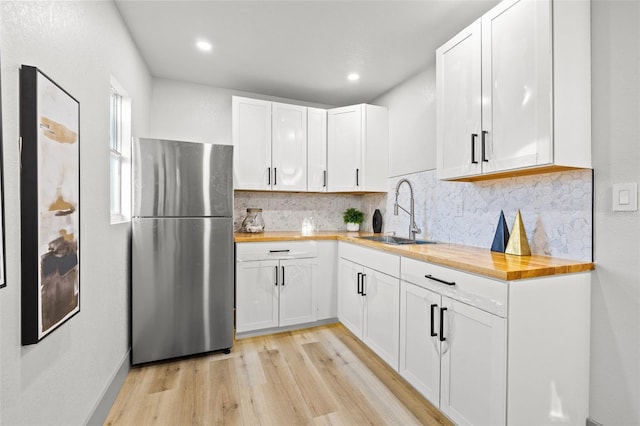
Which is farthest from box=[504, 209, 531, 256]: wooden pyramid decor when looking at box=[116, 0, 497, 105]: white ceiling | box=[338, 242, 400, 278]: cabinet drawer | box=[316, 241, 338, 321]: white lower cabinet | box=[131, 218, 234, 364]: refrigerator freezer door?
box=[131, 218, 234, 364]: refrigerator freezer door

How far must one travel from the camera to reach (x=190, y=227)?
2412 mm

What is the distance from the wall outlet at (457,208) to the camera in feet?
7.79

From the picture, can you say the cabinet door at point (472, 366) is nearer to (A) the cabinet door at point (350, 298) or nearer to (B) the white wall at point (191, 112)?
(A) the cabinet door at point (350, 298)

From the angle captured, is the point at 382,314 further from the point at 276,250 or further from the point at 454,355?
the point at 276,250

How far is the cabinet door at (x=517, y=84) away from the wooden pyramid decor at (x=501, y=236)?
0.39m

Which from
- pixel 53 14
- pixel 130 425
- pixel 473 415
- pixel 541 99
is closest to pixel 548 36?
pixel 541 99

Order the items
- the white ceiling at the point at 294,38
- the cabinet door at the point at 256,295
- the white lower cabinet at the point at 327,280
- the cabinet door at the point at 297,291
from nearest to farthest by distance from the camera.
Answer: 1. the white ceiling at the point at 294,38
2. the cabinet door at the point at 256,295
3. the cabinet door at the point at 297,291
4. the white lower cabinet at the point at 327,280

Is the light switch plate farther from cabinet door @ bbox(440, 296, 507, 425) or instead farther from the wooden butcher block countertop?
cabinet door @ bbox(440, 296, 507, 425)

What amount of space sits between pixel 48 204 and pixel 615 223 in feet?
7.93

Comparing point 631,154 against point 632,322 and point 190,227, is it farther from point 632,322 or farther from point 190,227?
point 190,227

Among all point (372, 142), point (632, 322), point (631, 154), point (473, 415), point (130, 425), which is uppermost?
point (372, 142)

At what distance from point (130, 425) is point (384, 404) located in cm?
145

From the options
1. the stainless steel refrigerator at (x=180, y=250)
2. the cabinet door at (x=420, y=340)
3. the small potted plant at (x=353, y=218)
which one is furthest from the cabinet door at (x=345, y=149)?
the cabinet door at (x=420, y=340)

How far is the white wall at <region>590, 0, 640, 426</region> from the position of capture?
1364mm
